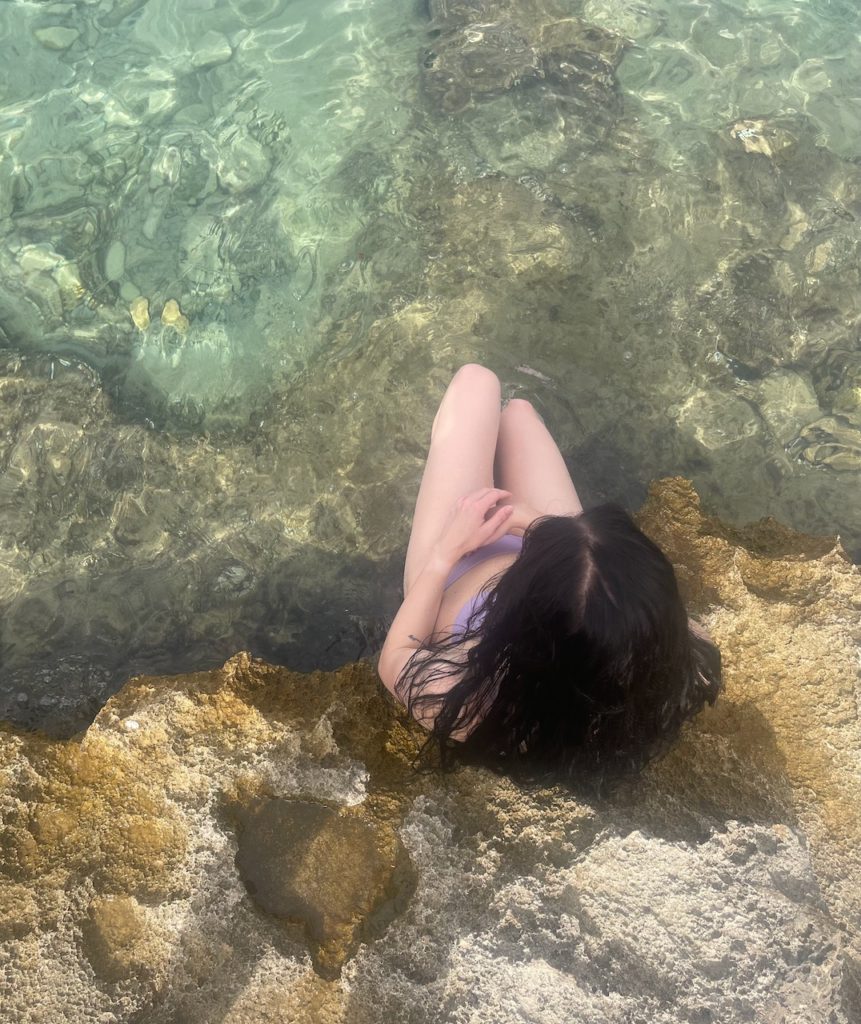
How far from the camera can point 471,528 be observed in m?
2.56

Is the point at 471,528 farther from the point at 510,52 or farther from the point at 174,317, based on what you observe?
the point at 510,52

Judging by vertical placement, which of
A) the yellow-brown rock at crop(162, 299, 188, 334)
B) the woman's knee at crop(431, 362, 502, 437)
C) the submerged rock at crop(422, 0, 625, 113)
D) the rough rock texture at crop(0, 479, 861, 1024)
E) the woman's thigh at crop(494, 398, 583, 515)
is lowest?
the rough rock texture at crop(0, 479, 861, 1024)

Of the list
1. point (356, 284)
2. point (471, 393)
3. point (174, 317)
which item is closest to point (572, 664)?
point (471, 393)

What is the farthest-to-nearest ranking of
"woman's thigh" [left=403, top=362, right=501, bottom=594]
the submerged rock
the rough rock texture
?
the submerged rock → "woman's thigh" [left=403, top=362, right=501, bottom=594] → the rough rock texture

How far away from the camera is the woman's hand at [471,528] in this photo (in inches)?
101

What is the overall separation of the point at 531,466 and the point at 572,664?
1296 millimetres

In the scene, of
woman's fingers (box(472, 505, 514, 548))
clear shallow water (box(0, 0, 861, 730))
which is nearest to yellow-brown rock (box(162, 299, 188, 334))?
clear shallow water (box(0, 0, 861, 730))

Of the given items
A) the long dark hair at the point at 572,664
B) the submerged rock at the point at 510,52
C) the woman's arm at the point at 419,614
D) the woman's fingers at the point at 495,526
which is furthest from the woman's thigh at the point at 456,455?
the submerged rock at the point at 510,52

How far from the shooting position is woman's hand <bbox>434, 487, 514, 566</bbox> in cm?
256

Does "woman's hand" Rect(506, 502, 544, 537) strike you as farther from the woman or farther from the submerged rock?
the submerged rock

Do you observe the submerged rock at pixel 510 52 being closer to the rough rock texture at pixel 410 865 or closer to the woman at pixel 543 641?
the woman at pixel 543 641

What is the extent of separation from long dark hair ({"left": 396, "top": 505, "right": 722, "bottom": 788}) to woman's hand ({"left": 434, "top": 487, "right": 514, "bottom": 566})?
242mm

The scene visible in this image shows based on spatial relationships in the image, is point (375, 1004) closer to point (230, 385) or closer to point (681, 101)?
point (230, 385)

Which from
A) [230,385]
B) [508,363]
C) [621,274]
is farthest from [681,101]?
[230,385]
